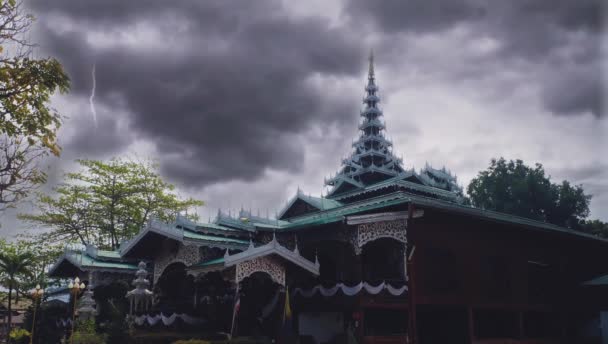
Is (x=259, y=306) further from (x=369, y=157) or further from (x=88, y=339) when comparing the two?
(x=369, y=157)

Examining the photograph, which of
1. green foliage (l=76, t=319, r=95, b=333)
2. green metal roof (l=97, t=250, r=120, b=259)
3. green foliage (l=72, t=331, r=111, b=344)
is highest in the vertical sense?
green metal roof (l=97, t=250, r=120, b=259)

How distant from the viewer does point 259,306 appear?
21016 mm

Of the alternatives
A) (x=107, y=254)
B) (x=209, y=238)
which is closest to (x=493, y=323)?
(x=209, y=238)

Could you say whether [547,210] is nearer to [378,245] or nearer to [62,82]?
[378,245]

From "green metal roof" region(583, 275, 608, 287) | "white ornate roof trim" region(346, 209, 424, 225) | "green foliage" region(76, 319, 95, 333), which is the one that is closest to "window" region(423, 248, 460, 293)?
"white ornate roof trim" region(346, 209, 424, 225)

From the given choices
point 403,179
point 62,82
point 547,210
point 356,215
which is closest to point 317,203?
point 403,179

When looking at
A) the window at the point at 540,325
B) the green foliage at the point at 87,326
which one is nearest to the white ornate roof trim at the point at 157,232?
the green foliage at the point at 87,326

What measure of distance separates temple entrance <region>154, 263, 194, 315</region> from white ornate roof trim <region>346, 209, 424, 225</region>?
28.1ft

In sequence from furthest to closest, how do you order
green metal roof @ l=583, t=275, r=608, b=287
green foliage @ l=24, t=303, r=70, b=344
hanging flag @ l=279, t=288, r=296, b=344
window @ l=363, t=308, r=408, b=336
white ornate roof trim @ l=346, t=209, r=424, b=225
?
green metal roof @ l=583, t=275, r=608, b=287
window @ l=363, t=308, r=408, b=336
green foliage @ l=24, t=303, r=70, b=344
white ornate roof trim @ l=346, t=209, r=424, b=225
hanging flag @ l=279, t=288, r=296, b=344

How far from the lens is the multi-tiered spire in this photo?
38.4 m

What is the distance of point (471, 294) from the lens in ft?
70.0

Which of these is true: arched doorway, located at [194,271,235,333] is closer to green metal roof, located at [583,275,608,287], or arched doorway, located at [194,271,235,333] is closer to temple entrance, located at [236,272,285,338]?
temple entrance, located at [236,272,285,338]

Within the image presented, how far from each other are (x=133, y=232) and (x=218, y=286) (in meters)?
15.1

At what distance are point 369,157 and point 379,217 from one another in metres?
22.2
